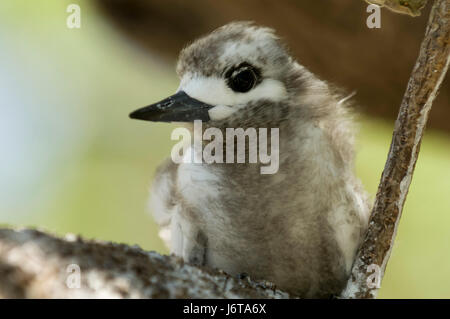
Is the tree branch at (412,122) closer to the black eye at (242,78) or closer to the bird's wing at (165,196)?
the black eye at (242,78)

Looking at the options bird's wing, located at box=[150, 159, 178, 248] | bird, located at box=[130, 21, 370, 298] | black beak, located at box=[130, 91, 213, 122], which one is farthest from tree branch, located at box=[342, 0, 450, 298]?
bird's wing, located at box=[150, 159, 178, 248]

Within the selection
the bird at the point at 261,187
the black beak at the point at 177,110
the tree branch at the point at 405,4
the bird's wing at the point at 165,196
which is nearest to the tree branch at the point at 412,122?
the tree branch at the point at 405,4

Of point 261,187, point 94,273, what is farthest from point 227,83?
point 94,273

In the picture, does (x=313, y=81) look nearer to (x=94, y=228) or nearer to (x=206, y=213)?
(x=206, y=213)

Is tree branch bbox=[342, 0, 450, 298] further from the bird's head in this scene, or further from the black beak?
the black beak

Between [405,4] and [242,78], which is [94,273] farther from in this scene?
[405,4]
